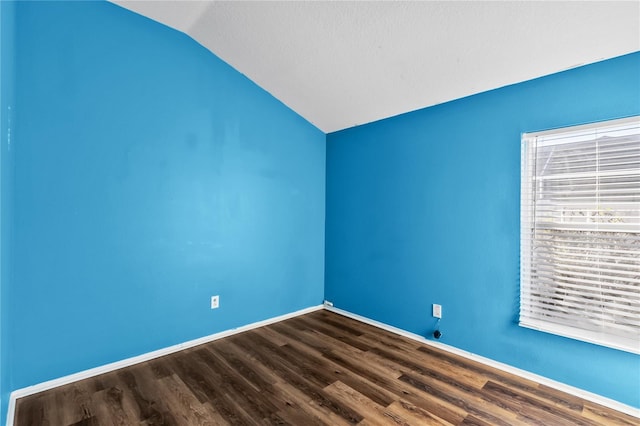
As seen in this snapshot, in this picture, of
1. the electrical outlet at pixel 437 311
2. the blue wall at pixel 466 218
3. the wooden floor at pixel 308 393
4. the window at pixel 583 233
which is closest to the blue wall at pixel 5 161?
the wooden floor at pixel 308 393

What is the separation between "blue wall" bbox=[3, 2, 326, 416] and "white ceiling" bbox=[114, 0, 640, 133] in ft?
1.15

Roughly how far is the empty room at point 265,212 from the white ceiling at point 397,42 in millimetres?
15

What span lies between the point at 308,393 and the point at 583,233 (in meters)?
2.13

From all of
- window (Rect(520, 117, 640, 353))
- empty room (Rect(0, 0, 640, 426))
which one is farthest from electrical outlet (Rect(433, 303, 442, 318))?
window (Rect(520, 117, 640, 353))

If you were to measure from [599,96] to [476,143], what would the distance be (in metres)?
0.75

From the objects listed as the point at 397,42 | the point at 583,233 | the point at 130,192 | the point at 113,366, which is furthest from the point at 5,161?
the point at 583,233

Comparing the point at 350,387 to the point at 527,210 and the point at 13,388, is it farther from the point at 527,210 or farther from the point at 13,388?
the point at 13,388

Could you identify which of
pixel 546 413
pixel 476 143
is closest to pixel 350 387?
pixel 546 413

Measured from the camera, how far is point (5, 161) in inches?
59.0

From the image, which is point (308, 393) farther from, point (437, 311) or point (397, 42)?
point (397, 42)

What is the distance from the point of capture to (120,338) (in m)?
2.19

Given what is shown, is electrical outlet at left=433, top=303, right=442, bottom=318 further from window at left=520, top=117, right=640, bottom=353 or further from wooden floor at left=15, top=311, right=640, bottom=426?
window at left=520, top=117, right=640, bottom=353

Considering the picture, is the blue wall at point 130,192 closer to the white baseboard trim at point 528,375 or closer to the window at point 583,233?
the white baseboard trim at point 528,375

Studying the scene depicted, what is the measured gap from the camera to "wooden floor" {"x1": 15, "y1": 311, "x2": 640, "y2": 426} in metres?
1.67
